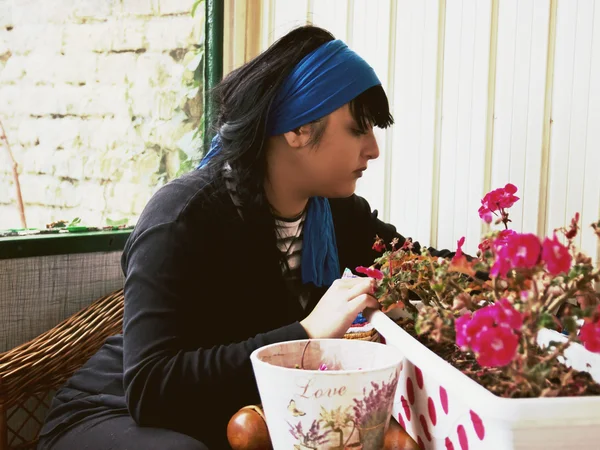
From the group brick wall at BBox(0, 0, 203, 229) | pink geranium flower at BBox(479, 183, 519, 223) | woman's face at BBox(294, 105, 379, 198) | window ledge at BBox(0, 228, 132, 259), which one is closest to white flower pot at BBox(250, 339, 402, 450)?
pink geranium flower at BBox(479, 183, 519, 223)

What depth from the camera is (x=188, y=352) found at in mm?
1160

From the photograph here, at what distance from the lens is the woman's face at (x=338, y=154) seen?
1.40 meters

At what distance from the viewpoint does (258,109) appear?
140 cm

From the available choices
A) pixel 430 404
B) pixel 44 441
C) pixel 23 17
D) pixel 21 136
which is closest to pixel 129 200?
pixel 21 136

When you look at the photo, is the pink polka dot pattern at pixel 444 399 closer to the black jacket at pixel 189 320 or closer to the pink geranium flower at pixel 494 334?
the pink geranium flower at pixel 494 334

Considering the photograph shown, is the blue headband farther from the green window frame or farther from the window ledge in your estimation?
the window ledge

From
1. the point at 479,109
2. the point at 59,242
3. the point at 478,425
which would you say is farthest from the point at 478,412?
the point at 59,242

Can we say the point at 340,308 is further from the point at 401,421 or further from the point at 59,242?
the point at 59,242

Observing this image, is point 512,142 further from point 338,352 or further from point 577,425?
point 577,425

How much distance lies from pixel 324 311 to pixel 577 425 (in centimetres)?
48

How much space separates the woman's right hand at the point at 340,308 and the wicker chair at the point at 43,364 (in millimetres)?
848

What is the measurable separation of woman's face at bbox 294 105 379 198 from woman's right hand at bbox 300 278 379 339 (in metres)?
0.38

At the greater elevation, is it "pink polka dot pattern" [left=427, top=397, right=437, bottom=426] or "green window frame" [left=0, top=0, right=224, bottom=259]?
"green window frame" [left=0, top=0, right=224, bottom=259]

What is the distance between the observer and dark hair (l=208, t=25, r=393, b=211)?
1407 millimetres
